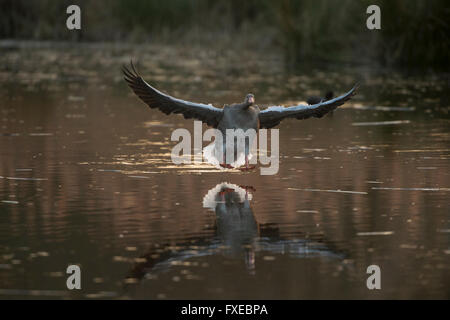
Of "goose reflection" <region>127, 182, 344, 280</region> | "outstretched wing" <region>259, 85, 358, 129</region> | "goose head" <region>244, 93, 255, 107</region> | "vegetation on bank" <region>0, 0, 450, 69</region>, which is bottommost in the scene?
"goose reflection" <region>127, 182, 344, 280</region>

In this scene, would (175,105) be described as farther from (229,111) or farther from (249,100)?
(249,100)

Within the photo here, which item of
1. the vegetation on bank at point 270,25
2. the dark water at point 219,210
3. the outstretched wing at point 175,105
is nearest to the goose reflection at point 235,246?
the dark water at point 219,210

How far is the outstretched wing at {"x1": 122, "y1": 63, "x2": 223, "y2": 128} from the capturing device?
15172 millimetres

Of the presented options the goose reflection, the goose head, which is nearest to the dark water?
the goose reflection

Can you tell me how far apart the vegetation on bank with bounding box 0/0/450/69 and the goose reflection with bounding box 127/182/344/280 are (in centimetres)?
2296

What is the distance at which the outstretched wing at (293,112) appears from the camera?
15500 mm

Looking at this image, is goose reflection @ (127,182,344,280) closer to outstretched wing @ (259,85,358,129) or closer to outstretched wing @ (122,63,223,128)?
outstretched wing @ (122,63,223,128)

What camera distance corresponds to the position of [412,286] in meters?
9.04

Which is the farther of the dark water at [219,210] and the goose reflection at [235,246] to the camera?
the goose reflection at [235,246]

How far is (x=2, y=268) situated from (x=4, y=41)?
45.2 metres

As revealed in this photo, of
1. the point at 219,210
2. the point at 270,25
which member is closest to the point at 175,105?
the point at 219,210

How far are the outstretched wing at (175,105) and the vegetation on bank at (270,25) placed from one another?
19.1 metres

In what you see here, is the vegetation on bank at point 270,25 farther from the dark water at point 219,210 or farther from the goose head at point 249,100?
the goose head at point 249,100
